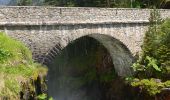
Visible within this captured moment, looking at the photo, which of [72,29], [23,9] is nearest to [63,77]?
[72,29]

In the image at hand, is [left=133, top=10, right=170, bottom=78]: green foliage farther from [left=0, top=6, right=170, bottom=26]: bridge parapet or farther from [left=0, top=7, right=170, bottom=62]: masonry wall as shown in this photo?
[left=0, top=7, right=170, bottom=62]: masonry wall

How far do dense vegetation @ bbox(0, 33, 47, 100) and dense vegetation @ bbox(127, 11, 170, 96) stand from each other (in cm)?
826

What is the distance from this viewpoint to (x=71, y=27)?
64.6 feet

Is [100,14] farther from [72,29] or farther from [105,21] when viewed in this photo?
[72,29]

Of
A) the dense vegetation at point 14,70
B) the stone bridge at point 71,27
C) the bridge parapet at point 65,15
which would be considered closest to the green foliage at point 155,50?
the stone bridge at point 71,27

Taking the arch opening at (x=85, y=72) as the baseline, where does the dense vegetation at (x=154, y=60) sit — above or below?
above

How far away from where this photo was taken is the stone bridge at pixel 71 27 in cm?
1741

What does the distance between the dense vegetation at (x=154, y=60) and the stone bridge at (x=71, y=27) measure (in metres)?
0.64

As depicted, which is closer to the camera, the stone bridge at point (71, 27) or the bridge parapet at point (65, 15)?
the bridge parapet at point (65, 15)

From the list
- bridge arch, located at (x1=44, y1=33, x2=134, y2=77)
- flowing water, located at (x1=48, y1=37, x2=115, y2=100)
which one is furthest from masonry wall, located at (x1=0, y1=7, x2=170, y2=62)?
flowing water, located at (x1=48, y1=37, x2=115, y2=100)

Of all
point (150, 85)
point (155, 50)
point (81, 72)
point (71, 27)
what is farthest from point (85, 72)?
point (71, 27)

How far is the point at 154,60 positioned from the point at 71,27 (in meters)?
6.27

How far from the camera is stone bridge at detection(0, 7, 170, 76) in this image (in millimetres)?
17406

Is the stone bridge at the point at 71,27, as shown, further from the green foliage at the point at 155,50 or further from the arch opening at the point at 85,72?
the arch opening at the point at 85,72
